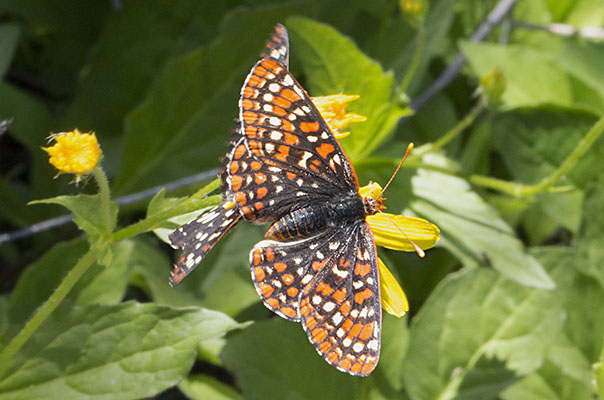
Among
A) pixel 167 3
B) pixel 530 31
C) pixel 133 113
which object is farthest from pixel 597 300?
pixel 167 3

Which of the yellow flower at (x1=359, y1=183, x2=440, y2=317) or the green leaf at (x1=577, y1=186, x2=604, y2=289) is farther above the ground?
the yellow flower at (x1=359, y1=183, x2=440, y2=317)

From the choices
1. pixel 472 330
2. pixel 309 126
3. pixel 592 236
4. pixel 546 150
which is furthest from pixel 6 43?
pixel 592 236

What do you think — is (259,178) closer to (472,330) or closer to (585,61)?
(472,330)

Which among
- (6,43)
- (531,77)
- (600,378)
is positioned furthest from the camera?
(531,77)

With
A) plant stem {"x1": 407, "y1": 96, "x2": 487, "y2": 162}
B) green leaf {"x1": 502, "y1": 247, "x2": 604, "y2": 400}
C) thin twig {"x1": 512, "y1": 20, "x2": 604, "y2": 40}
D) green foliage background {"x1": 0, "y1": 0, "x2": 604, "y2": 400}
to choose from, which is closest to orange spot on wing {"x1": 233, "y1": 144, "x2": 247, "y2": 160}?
green foliage background {"x1": 0, "y1": 0, "x2": 604, "y2": 400}

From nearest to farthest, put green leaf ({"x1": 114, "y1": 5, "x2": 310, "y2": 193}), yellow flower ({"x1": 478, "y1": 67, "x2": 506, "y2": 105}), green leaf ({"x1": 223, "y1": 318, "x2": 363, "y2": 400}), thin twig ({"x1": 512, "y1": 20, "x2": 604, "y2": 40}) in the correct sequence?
1. green leaf ({"x1": 223, "y1": 318, "x2": 363, "y2": 400})
2. yellow flower ({"x1": 478, "y1": 67, "x2": 506, "y2": 105})
3. green leaf ({"x1": 114, "y1": 5, "x2": 310, "y2": 193})
4. thin twig ({"x1": 512, "y1": 20, "x2": 604, "y2": 40})

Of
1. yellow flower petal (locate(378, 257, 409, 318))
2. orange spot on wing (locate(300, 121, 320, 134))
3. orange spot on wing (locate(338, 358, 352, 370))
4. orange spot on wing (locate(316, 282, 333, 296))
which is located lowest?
yellow flower petal (locate(378, 257, 409, 318))

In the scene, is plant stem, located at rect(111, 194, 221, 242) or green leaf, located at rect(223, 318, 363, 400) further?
green leaf, located at rect(223, 318, 363, 400)

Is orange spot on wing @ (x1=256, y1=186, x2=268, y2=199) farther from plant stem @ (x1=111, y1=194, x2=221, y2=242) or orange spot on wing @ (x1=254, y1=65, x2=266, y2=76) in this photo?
orange spot on wing @ (x1=254, y1=65, x2=266, y2=76)
